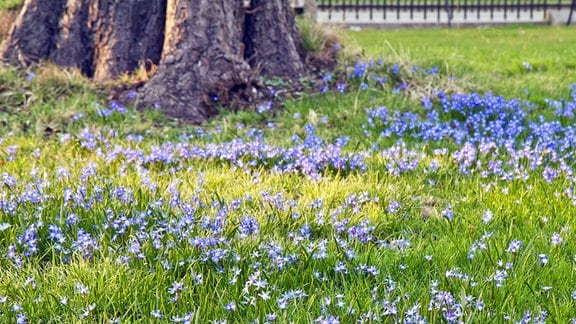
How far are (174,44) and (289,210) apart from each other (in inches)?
130

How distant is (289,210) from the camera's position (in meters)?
3.69

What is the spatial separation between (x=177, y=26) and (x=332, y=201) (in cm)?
316

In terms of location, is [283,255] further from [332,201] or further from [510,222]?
[510,222]

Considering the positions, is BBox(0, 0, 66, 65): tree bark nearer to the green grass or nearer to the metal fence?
the green grass

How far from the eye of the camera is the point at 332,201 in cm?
409

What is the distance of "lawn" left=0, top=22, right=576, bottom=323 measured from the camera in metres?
2.75

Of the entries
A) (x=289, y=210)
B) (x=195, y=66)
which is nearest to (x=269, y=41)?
(x=195, y=66)

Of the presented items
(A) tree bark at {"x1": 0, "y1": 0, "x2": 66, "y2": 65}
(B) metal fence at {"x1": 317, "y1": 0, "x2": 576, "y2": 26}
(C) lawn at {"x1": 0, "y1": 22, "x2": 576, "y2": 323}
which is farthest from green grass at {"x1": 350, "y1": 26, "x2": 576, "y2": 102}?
(B) metal fence at {"x1": 317, "y1": 0, "x2": 576, "y2": 26}

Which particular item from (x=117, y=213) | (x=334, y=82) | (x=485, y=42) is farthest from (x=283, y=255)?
(x=485, y=42)

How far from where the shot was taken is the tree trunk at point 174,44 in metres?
6.39

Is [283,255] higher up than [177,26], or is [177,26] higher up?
[177,26]

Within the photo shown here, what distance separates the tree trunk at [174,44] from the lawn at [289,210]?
0.32 meters

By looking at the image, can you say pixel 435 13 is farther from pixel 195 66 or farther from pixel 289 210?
pixel 289 210

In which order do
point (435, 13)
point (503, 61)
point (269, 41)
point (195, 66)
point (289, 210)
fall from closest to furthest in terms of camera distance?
point (289, 210)
point (195, 66)
point (269, 41)
point (503, 61)
point (435, 13)
